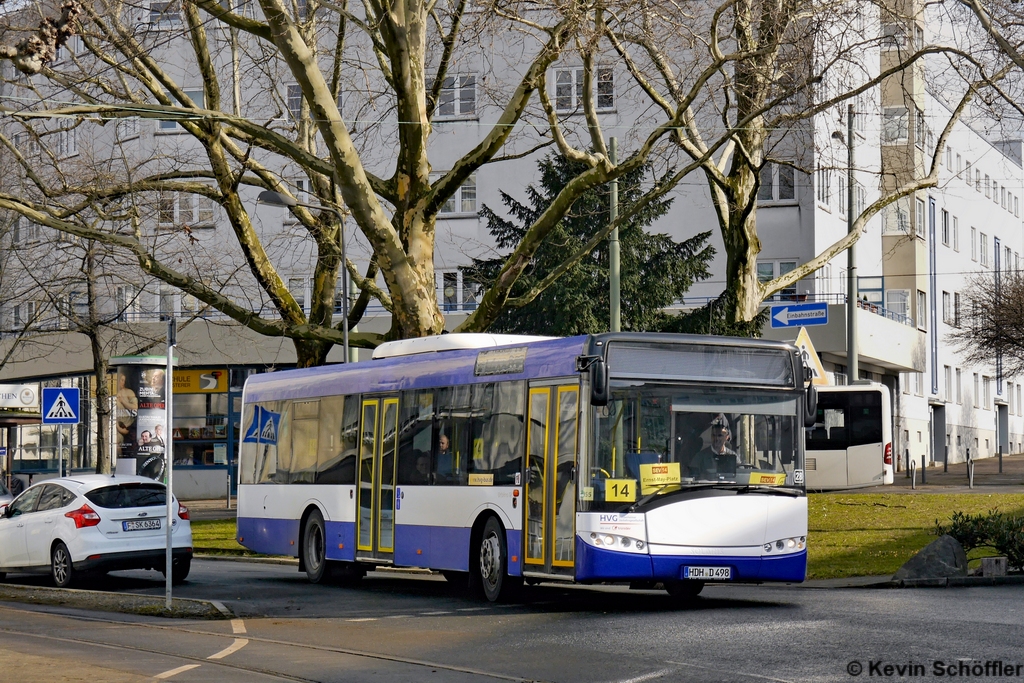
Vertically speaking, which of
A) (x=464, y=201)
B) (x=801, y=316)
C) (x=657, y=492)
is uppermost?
(x=464, y=201)

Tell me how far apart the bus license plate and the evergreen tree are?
72.5ft

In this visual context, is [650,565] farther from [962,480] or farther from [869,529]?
[962,480]

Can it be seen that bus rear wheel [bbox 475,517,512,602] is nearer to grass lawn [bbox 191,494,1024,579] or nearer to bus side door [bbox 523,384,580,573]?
bus side door [bbox 523,384,580,573]

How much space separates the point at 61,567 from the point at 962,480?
2851 cm

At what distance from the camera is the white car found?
1920 cm

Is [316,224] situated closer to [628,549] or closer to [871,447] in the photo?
[628,549]

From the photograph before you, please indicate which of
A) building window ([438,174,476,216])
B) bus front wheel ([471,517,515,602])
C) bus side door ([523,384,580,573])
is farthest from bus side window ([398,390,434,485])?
building window ([438,174,476,216])

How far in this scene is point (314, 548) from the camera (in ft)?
65.9

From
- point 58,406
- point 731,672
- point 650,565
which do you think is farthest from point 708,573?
point 58,406

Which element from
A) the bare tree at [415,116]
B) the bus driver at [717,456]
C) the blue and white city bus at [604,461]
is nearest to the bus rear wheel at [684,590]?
the blue and white city bus at [604,461]

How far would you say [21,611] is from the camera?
53.8ft

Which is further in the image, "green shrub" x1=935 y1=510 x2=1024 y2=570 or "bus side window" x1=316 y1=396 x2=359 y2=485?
"bus side window" x1=316 y1=396 x2=359 y2=485

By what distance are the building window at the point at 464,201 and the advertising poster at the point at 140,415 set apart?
544 inches

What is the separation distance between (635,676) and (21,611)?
9111 millimetres
